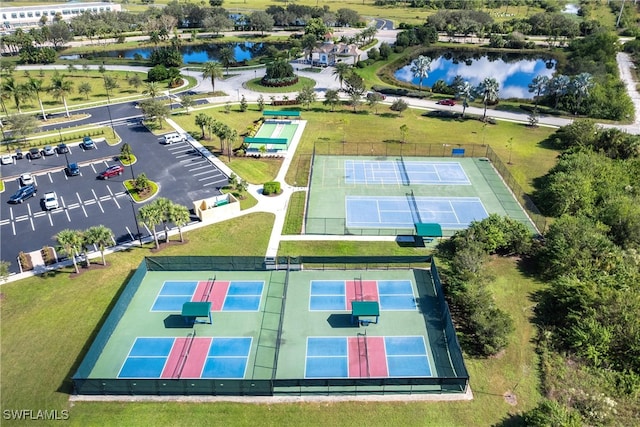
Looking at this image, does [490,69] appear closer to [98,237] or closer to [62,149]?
[62,149]

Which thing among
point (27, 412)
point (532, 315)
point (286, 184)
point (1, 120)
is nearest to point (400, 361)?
point (532, 315)

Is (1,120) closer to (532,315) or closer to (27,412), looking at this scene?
(27,412)

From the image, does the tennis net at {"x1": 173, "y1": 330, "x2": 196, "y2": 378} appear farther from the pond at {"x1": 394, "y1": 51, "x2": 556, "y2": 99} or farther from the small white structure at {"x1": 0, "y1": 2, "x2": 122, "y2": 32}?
the small white structure at {"x1": 0, "y1": 2, "x2": 122, "y2": 32}

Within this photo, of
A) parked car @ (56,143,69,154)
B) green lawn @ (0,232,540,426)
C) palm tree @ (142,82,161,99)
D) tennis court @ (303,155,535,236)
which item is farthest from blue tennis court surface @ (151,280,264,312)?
palm tree @ (142,82,161,99)

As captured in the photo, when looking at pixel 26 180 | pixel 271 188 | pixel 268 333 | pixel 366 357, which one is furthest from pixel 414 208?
pixel 26 180

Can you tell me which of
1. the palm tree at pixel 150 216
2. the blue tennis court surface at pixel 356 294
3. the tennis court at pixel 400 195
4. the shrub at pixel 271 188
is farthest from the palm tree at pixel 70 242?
Answer: the tennis court at pixel 400 195

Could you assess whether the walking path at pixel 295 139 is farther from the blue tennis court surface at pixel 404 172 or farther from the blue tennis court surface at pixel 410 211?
the blue tennis court surface at pixel 404 172
